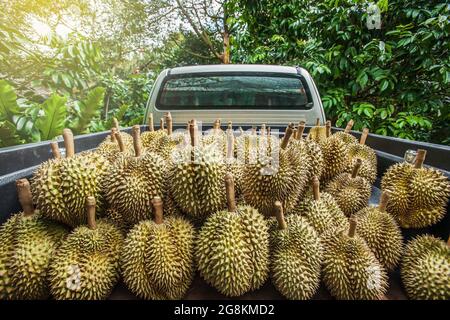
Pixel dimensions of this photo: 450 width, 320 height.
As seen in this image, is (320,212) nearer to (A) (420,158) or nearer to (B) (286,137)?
(B) (286,137)

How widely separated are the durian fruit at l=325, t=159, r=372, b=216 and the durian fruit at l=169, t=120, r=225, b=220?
0.53m

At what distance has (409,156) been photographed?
3.99 ft

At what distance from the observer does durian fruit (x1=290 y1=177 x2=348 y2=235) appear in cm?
100

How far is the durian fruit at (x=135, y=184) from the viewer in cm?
94

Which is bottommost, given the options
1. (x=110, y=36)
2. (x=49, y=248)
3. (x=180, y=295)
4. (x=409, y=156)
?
(x=180, y=295)

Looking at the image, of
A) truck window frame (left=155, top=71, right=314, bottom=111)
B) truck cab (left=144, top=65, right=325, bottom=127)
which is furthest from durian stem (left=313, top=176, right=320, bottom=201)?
Answer: truck window frame (left=155, top=71, right=314, bottom=111)

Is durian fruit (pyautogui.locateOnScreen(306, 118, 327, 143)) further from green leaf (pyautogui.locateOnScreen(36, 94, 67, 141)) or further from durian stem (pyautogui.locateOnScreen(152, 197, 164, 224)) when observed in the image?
green leaf (pyautogui.locateOnScreen(36, 94, 67, 141))

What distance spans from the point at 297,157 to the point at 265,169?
5.9 inches

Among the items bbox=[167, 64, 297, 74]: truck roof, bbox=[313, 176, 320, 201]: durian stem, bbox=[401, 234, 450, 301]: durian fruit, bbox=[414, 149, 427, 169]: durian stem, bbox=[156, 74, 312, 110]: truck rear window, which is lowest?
bbox=[401, 234, 450, 301]: durian fruit

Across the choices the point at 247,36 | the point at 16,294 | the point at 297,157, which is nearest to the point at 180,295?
the point at 16,294

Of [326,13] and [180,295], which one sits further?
[326,13]

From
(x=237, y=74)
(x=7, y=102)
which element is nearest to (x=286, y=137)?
(x=237, y=74)

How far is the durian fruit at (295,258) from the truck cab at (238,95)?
6.40 ft
